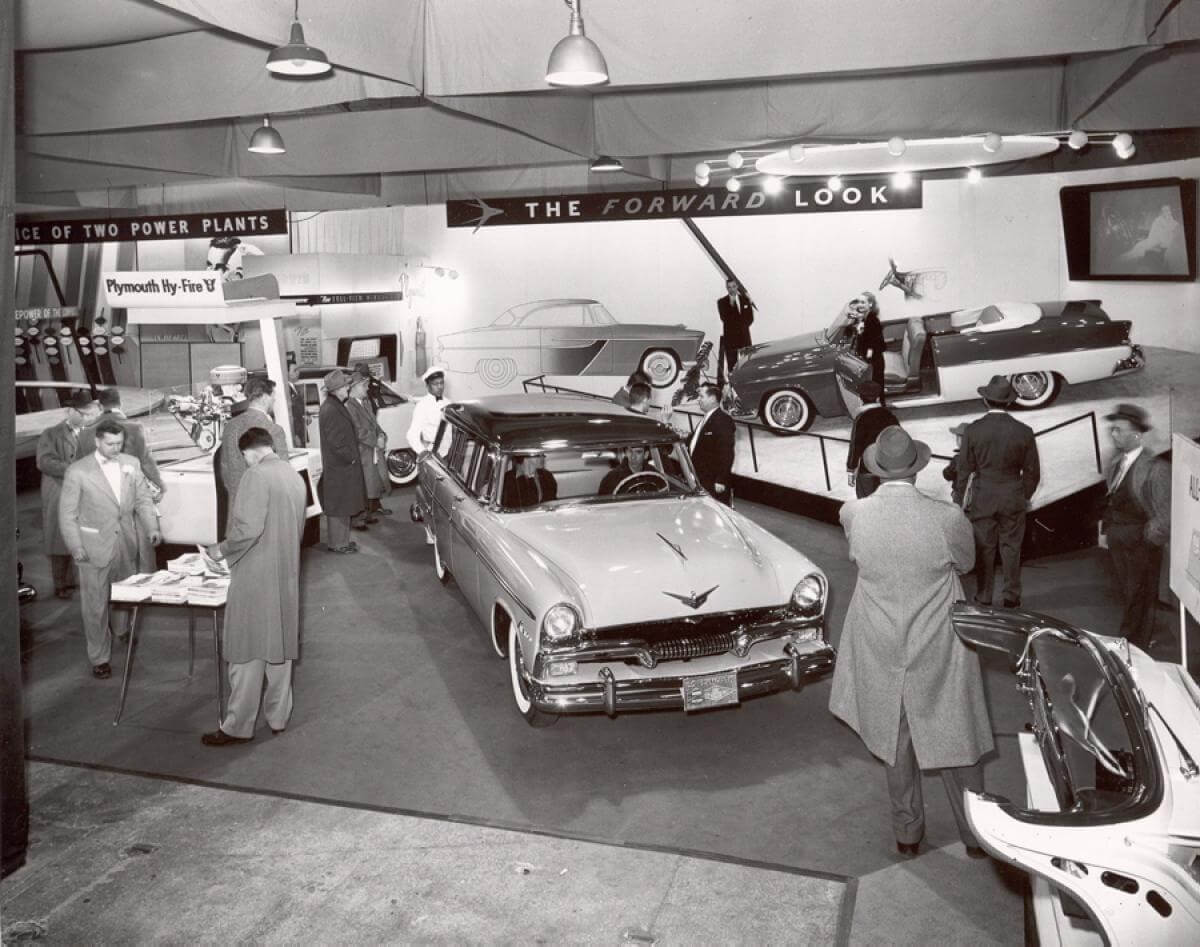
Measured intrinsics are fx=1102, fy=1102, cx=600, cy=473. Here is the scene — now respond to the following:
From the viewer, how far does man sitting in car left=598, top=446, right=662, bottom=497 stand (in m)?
7.50

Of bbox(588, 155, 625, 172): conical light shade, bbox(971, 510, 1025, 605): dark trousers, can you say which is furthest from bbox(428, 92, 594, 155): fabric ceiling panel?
bbox(971, 510, 1025, 605): dark trousers

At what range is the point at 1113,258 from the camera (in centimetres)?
1066

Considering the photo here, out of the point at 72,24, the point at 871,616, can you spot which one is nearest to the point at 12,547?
the point at 871,616

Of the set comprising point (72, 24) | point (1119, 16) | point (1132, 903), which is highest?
point (72, 24)

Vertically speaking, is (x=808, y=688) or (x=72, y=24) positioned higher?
(x=72, y=24)

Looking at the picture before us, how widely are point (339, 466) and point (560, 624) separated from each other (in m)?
5.38

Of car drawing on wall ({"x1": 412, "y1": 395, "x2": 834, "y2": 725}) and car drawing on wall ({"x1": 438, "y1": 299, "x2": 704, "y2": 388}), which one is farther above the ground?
car drawing on wall ({"x1": 438, "y1": 299, "x2": 704, "y2": 388})

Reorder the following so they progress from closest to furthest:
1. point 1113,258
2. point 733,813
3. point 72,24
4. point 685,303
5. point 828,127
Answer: point 733,813, point 72,24, point 828,127, point 1113,258, point 685,303

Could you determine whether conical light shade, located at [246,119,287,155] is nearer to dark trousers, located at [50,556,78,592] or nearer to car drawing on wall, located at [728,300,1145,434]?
dark trousers, located at [50,556,78,592]

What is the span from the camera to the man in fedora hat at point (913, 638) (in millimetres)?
4613

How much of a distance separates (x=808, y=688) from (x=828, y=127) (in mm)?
4011

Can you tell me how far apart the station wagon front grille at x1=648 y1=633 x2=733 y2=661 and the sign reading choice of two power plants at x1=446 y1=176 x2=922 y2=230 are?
649 cm

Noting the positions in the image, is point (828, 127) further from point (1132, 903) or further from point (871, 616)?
point (1132, 903)

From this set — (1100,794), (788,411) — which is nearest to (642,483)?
(1100,794)
